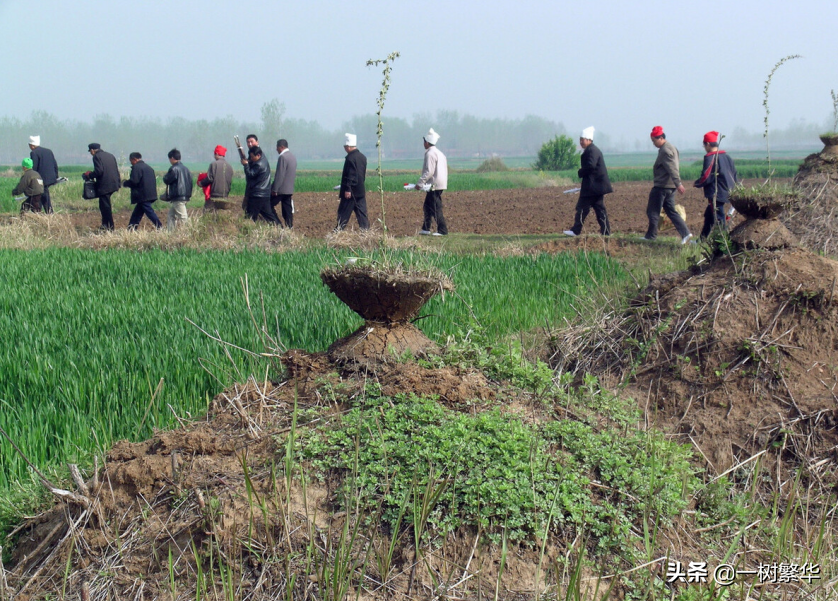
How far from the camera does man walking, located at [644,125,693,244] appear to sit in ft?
32.6

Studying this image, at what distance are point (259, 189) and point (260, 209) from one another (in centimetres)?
34

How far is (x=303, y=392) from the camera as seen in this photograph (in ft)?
11.0

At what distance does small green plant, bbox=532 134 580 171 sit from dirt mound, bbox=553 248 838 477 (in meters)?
42.5

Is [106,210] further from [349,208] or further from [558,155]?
[558,155]

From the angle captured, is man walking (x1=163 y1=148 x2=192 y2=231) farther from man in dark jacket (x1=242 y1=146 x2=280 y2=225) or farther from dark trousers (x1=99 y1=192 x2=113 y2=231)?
dark trousers (x1=99 y1=192 x2=113 y2=231)

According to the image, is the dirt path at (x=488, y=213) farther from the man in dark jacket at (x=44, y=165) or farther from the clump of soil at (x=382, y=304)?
the clump of soil at (x=382, y=304)

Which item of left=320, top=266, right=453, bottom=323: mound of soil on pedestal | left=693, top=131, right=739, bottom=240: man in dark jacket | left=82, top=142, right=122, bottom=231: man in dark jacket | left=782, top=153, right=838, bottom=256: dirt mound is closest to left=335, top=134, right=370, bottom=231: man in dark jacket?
left=82, top=142, right=122, bottom=231: man in dark jacket

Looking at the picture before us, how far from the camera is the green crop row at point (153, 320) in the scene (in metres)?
3.51

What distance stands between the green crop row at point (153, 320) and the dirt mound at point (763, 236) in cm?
108

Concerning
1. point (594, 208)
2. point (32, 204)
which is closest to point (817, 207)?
point (594, 208)

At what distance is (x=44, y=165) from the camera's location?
1384 centimetres

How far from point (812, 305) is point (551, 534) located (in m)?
2.57

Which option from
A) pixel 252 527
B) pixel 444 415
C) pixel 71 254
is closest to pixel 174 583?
pixel 252 527

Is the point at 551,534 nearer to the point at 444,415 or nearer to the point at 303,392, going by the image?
the point at 444,415
